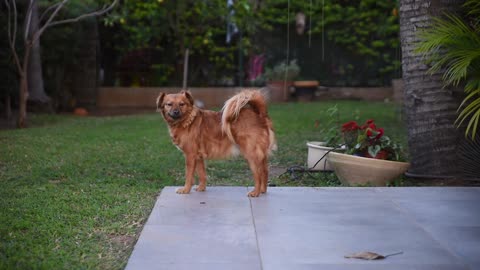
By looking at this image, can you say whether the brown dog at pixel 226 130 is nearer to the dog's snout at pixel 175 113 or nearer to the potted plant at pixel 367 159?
the dog's snout at pixel 175 113

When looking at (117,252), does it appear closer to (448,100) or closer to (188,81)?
(448,100)

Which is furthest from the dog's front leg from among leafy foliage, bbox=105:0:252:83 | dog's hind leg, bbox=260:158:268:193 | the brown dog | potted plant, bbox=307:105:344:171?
leafy foliage, bbox=105:0:252:83

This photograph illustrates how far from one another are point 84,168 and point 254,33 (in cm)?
1176

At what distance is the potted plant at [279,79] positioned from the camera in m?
18.1

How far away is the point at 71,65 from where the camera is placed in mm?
17234

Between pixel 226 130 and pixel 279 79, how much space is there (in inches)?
498

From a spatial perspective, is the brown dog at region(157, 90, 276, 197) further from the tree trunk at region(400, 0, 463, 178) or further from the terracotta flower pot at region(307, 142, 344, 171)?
the tree trunk at region(400, 0, 463, 178)

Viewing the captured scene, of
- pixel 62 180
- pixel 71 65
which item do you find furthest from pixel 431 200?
pixel 71 65

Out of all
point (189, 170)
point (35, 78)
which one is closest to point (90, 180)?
point (189, 170)

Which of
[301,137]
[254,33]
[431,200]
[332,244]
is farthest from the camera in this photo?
[254,33]

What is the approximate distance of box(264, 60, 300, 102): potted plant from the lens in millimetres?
18125

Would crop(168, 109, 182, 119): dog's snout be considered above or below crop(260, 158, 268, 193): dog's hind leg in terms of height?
above

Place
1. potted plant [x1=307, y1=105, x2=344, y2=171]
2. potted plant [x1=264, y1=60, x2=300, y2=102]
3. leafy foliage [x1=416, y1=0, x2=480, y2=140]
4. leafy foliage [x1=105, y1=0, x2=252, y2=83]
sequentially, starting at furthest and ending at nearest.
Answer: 1. potted plant [x1=264, y1=60, x2=300, y2=102]
2. leafy foliage [x1=105, y1=0, x2=252, y2=83]
3. potted plant [x1=307, y1=105, x2=344, y2=171]
4. leafy foliage [x1=416, y1=0, x2=480, y2=140]

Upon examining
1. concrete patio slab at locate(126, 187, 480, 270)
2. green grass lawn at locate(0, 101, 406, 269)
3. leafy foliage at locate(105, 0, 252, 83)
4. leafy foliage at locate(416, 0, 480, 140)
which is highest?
leafy foliage at locate(105, 0, 252, 83)
